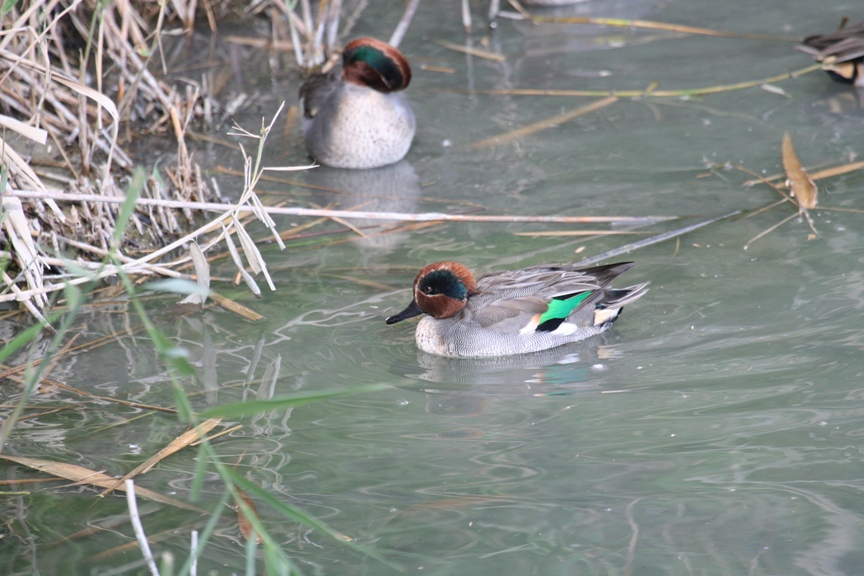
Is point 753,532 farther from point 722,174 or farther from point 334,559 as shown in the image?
point 722,174

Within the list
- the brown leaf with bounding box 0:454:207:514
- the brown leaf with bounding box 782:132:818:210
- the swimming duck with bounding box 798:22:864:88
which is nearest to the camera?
the brown leaf with bounding box 0:454:207:514

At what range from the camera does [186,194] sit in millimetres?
5914

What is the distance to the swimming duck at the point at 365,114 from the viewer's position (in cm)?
687

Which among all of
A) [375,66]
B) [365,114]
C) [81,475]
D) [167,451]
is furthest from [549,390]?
[375,66]

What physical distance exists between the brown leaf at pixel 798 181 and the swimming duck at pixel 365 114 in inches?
97.5

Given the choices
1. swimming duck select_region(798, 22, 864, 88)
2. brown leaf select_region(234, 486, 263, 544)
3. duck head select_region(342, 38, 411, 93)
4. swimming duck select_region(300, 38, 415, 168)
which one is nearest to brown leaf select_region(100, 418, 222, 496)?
brown leaf select_region(234, 486, 263, 544)

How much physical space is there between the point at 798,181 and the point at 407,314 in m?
2.55

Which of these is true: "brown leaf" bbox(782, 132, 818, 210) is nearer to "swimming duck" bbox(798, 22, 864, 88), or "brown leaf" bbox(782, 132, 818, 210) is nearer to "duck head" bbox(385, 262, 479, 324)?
"swimming duck" bbox(798, 22, 864, 88)

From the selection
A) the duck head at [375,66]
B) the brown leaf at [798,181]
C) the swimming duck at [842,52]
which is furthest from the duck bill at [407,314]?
the swimming duck at [842,52]

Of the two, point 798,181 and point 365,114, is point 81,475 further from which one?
point 798,181

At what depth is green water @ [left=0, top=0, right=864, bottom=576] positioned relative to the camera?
322 cm

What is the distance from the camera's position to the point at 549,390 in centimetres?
414

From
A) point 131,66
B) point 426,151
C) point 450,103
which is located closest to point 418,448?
point 426,151

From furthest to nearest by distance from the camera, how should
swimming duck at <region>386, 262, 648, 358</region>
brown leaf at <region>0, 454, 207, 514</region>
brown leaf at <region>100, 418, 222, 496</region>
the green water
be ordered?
swimming duck at <region>386, 262, 648, 358</region>, brown leaf at <region>100, 418, 222, 496</region>, brown leaf at <region>0, 454, 207, 514</region>, the green water
